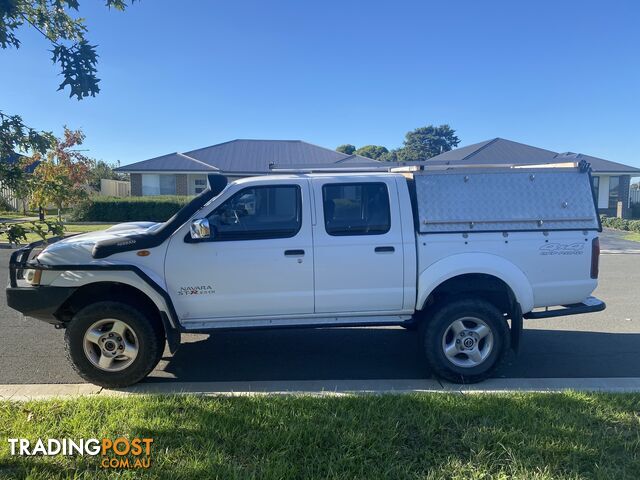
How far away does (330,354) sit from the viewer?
17.9 ft

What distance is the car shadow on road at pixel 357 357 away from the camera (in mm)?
4832

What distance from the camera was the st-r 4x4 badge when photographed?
4414 millimetres

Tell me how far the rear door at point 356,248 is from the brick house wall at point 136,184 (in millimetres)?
28755

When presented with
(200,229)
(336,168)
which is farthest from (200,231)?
(336,168)

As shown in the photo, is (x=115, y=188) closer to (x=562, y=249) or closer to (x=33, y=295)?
(x=33, y=295)

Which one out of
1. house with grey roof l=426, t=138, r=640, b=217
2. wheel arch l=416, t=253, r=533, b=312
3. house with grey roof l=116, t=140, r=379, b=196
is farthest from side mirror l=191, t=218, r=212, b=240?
house with grey roof l=426, t=138, r=640, b=217

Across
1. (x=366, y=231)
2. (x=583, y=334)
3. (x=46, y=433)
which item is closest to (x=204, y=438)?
(x=46, y=433)

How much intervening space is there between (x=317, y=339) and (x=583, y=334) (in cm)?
340

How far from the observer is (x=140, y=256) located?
172 inches

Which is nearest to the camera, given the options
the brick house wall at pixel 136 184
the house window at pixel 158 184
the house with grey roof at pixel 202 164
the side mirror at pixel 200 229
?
the side mirror at pixel 200 229

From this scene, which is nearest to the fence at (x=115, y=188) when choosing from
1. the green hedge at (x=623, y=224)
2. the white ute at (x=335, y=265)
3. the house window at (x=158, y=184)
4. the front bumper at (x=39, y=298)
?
the house window at (x=158, y=184)

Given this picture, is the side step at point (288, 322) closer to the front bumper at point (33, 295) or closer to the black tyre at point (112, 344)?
the black tyre at point (112, 344)

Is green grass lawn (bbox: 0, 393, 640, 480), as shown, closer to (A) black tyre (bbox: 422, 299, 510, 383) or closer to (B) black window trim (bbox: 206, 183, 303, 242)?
(A) black tyre (bbox: 422, 299, 510, 383)

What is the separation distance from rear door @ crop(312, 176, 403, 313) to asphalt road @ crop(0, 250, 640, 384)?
81 centimetres
